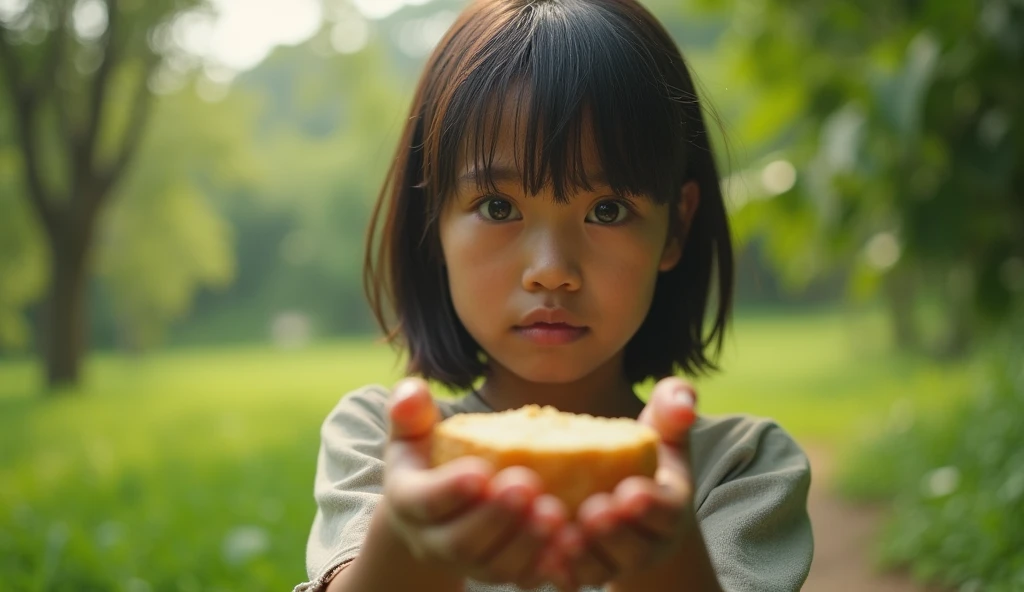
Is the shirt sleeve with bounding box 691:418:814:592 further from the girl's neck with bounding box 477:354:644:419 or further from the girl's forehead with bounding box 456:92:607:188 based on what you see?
the girl's forehead with bounding box 456:92:607:188

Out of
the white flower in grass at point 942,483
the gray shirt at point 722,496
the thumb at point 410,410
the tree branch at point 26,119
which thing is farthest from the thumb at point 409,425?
the tree branch at point 26,119

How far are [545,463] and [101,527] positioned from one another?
5.71 ft

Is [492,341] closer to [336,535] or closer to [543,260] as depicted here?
[543,260]

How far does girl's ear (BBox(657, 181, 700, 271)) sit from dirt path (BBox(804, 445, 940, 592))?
1.15 metres

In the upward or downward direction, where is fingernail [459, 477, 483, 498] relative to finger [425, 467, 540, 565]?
upward

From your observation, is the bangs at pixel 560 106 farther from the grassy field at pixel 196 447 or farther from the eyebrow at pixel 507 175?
the grassy field at pixel 196 447

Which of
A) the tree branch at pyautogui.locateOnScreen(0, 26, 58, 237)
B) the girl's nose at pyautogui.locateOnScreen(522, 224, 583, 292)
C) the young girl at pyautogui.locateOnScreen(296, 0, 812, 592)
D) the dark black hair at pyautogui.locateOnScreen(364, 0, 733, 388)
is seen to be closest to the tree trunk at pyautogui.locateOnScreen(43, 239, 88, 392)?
the tree branch at pyautogui.locateOnScreen(0, 26, 58, 237)

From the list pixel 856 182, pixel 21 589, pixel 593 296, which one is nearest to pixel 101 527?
pixel 21 589

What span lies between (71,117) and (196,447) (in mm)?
1189

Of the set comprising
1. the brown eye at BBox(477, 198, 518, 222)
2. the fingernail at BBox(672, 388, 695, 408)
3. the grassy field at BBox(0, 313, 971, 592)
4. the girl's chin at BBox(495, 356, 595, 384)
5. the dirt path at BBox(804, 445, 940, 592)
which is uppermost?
the brown eye at BBox(477, 198, 518, 222)

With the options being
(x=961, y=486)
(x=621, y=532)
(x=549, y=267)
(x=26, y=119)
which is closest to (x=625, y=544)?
(x=621, y=532)

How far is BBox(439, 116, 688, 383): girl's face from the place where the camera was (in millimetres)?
928

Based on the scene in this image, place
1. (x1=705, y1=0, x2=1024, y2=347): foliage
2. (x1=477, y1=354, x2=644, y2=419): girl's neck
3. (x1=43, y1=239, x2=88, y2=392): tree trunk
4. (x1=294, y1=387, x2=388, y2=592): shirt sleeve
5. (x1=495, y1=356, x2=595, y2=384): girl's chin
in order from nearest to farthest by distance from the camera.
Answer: (x1=294, y1=387, x2=388, y2=592): shirt sleeve
(x1=495, y1=356, x2=595, y2=384): girl's chin
(x1=477, y1=354, x2=644, y2=419): girl's neck
(x1=705, y1=0, x2=1024, y2=347): foliage
(x1=43, y1=239, x2=88, y2=392): tree trunk

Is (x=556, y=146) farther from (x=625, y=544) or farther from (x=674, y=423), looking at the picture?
(x=625, y=544)
